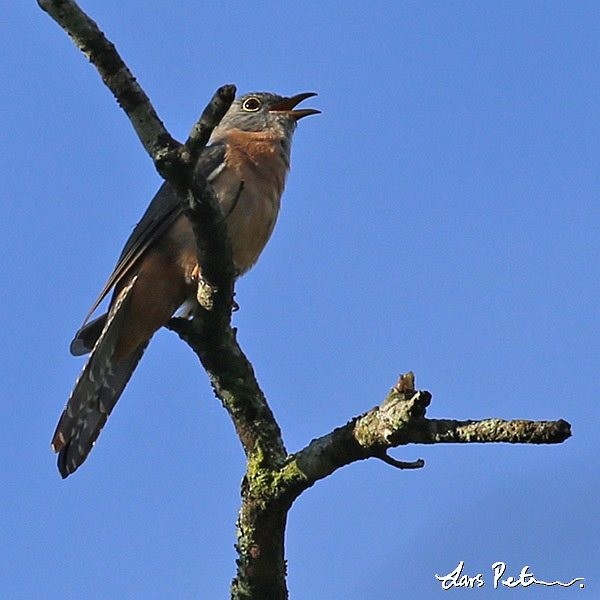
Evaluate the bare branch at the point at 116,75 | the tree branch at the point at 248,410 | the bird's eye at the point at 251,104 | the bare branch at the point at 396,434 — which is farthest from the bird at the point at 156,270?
the bare branch at the point at 396,434

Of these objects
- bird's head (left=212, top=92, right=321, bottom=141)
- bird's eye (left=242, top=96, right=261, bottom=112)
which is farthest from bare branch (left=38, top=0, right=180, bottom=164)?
bird's eye (left=242, top=96, right=261, bottom=112)

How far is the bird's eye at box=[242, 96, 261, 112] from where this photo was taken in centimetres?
910

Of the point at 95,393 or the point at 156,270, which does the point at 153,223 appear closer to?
the point at 156,270

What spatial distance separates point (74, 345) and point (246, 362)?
5.79ft

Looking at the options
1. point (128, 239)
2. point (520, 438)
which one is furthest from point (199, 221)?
point (128, 239)

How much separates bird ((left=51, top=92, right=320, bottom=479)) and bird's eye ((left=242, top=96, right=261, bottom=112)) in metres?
0.71

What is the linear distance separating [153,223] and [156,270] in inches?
17.5

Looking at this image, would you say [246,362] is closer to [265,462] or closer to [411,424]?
[265,462]

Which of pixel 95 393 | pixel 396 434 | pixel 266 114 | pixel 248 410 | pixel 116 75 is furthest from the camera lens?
pixel 266 114

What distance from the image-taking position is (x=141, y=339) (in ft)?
23.1

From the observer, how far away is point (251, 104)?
918cm

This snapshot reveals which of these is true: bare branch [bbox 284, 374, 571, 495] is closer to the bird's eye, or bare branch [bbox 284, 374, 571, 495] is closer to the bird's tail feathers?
the bird's tail feathers

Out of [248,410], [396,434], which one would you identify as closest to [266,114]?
[248,410]

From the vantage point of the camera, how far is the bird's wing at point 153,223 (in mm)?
7414
